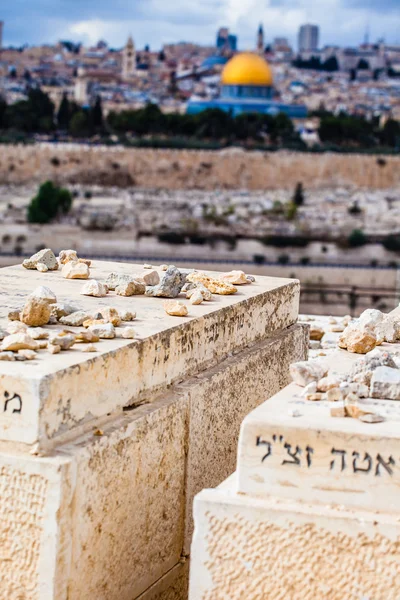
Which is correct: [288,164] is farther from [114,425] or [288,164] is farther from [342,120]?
[114,425]

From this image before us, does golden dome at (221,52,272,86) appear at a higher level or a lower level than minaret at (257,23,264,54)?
lower

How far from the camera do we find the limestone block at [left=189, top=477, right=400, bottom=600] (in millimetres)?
2537

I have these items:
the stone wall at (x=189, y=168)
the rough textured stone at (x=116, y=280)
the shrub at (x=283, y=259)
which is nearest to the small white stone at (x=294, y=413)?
the rough textured stone at (x=116, y=280)

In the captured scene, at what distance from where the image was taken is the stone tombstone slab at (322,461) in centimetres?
257

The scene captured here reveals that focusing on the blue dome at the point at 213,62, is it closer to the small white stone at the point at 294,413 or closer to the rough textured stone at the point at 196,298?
the rough textured stone at the point at 196,298

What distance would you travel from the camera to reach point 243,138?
44938 millimetres

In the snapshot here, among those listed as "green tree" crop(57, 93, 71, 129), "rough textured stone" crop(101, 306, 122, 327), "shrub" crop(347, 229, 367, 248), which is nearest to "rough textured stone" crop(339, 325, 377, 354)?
"rough textured stone" crop(101, 306, 122, 327)

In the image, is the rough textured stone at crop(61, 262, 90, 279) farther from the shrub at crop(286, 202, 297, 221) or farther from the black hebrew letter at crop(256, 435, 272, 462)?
the shrub at crop(286, 202, 297, 221)

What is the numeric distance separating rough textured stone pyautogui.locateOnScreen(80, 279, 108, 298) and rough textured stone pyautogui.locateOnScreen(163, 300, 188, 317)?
1.10 ft

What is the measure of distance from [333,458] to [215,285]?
140cm

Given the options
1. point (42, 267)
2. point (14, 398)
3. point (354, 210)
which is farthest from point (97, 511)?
point (354, 210)

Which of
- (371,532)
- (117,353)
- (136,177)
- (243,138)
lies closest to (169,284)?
(117,353)

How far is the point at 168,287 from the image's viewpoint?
3.77 metres

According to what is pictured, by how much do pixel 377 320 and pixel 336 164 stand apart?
39199mm
